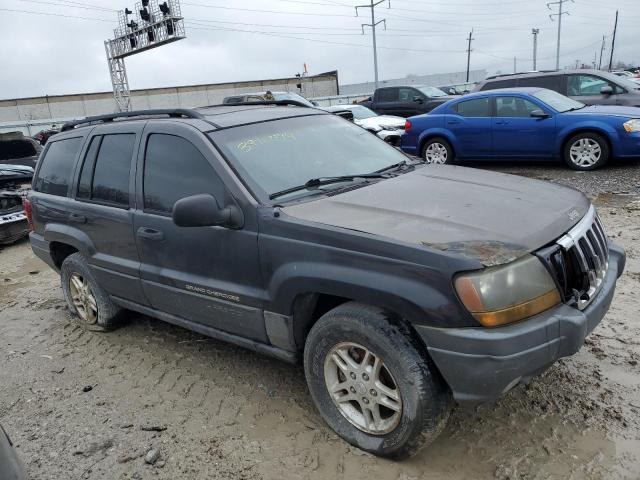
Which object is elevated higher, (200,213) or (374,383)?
(200,213)

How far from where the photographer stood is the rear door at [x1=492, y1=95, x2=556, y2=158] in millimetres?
9266

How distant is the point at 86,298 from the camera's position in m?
4.71

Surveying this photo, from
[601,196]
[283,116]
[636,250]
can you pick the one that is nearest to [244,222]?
[283,116]

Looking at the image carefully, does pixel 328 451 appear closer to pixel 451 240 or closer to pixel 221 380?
pixel 221 380

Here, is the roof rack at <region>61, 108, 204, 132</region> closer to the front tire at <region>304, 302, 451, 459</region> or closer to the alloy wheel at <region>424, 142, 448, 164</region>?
the front tire at <region>304, 302, 451, 459</region>

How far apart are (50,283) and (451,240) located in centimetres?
552

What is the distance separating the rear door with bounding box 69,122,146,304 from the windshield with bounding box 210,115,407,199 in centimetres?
90

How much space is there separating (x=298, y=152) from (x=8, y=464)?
2.29 metres

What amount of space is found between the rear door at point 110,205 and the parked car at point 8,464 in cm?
170

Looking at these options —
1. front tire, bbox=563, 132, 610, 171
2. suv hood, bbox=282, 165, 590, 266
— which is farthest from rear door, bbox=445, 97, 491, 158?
suv hood, bbox=282, 165, 590, 266

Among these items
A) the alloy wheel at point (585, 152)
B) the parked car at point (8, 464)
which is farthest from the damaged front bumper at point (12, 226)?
the alloy wheel at point (585, 152)

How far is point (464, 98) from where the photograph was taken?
34.0 feet

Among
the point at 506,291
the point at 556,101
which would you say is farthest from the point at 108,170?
the point at 556,101

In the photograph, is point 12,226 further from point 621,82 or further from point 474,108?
point 621,82
